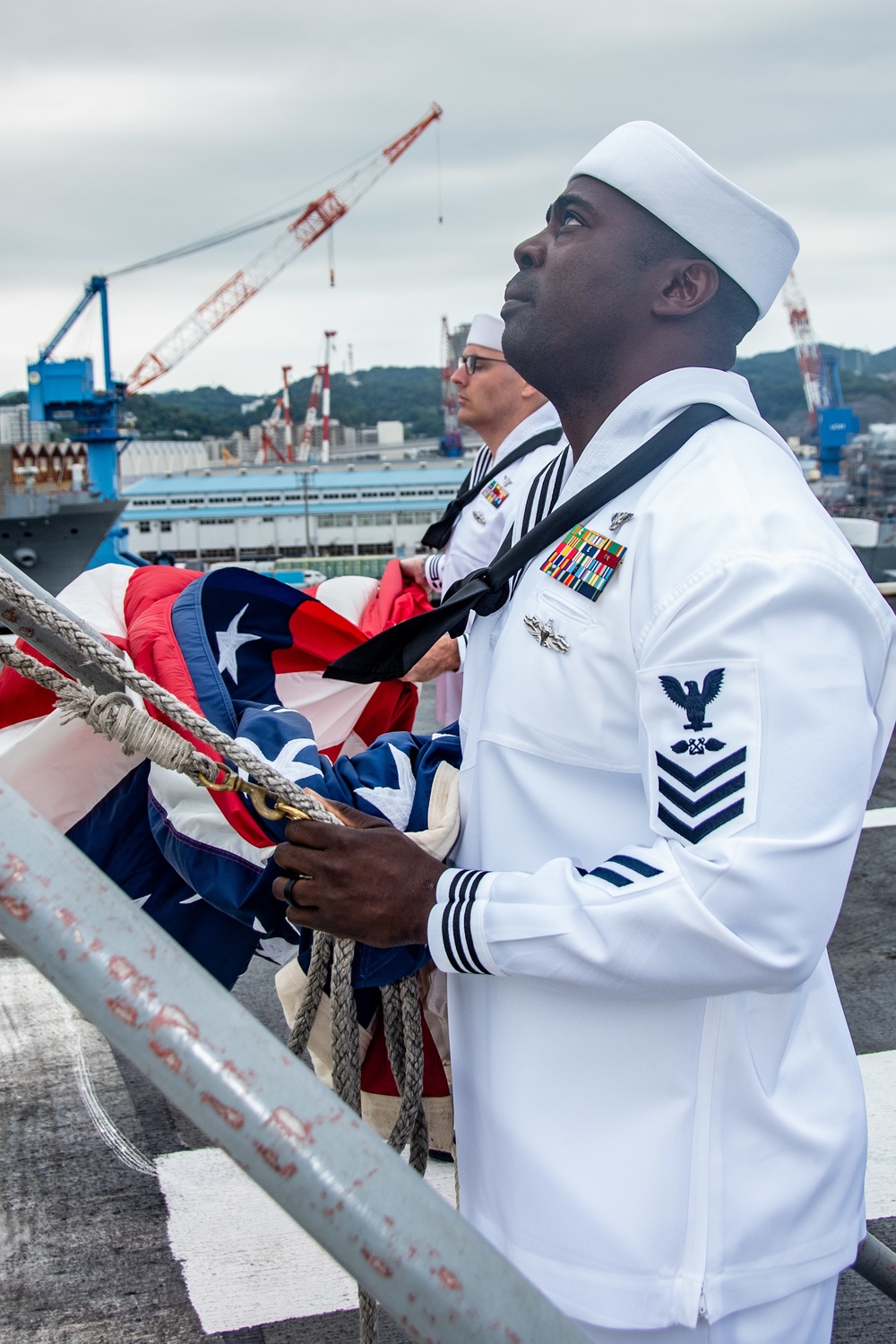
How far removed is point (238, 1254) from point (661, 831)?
194 cm

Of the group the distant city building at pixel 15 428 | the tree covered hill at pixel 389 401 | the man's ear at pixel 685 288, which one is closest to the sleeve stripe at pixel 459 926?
the man's ear at pixel 685 288

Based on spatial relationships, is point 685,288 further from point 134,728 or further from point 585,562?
point 134,728

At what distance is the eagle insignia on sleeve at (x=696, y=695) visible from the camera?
4.09 feet

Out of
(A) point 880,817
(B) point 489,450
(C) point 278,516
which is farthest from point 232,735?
(C) point 278,516

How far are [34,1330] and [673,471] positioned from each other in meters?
2.25

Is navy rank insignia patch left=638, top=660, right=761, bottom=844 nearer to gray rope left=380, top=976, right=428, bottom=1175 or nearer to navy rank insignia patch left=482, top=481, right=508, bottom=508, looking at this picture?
gray rope left=380, top=976, right=428, bottom=1175

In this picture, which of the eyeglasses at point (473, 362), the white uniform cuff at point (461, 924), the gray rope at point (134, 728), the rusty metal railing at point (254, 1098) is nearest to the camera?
the rusty metal railing at point (254, 1098)

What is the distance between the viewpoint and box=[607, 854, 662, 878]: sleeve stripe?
1264 millimetres

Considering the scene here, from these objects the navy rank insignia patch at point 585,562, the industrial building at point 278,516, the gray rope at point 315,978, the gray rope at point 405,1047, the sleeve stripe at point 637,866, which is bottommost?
the industrial building at point 278,516

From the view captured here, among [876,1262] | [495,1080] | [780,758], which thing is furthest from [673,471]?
[876,1262]

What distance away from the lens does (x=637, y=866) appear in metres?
1.29

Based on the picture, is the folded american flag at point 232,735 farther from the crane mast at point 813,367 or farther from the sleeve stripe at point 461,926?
the crane mast at point 813,367

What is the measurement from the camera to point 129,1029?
781mm

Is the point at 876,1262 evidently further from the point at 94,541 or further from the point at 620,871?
the point at 94,541
